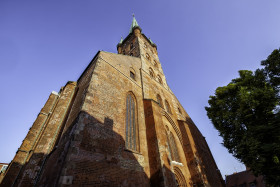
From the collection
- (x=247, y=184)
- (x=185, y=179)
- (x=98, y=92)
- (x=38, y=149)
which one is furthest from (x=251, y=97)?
(x=247, y=184)

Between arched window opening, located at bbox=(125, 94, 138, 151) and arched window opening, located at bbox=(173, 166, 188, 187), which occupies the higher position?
arched window opening, located at bbox=(125, 94, 138, 151)

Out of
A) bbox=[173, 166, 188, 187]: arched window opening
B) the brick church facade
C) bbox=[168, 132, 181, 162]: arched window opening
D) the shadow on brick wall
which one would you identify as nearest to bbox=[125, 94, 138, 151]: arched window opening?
the brick church facade

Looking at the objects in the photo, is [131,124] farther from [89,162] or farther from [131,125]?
[89,162]

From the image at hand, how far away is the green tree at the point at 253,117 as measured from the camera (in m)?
7.61

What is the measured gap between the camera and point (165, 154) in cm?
795

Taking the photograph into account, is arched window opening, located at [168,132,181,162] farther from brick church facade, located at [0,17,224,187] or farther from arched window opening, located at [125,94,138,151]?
arched window opening, located at [125,94,138,151]

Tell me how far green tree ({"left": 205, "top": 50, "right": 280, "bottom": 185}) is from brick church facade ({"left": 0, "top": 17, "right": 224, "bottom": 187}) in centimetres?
329

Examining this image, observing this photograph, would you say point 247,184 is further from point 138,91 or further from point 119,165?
point 119,165

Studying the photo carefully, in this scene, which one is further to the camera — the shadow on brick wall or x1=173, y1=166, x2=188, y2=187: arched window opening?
x1=173, y1=166, x2=188, y2=187: arched window opening

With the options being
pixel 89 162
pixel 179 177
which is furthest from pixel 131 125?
pixel 179 177

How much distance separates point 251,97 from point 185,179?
23.6ft

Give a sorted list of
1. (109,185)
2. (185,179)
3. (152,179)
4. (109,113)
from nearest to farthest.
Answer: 1. (109,185)
2. (152,179)
3. (109,113)
4. (185,179)

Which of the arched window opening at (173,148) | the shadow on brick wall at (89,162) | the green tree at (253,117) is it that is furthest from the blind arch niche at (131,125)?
the green tree at (253,117)

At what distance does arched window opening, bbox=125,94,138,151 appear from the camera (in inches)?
318
